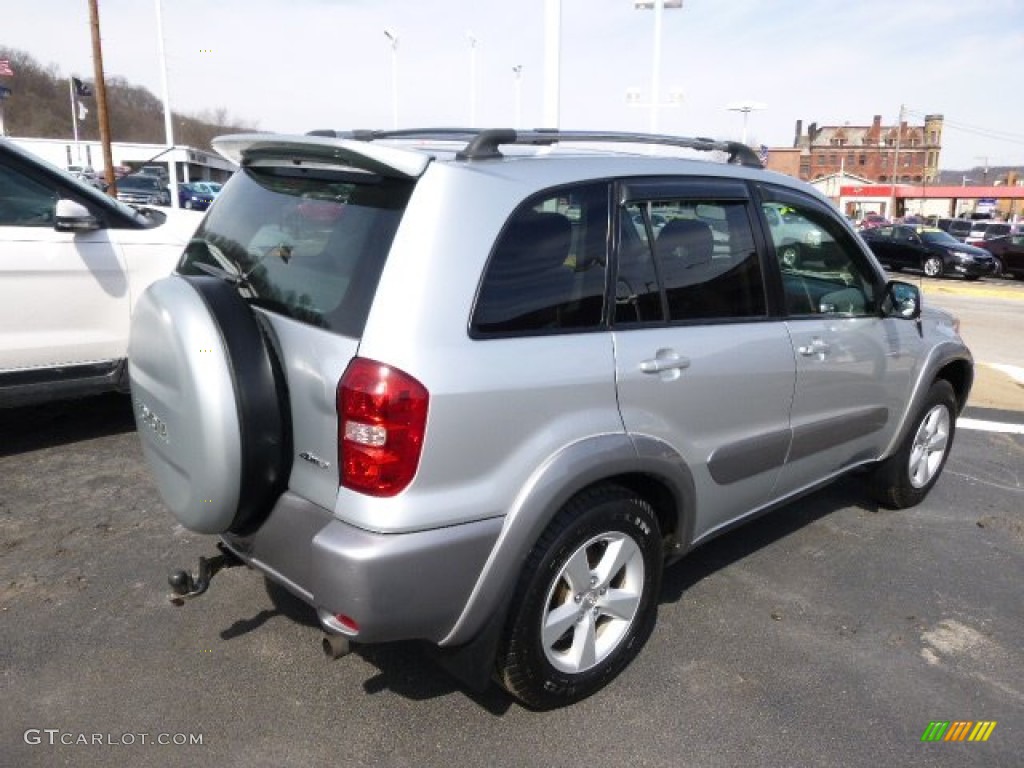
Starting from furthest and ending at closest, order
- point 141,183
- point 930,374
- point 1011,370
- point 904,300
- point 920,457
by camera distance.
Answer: point 141,183 < point 1011,370 < point 920,457 < point 930,374 < point 904,300

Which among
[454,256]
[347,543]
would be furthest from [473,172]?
[347,543]

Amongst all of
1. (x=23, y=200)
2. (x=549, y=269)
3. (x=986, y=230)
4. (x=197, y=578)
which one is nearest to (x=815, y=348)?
(x=549, y=269)

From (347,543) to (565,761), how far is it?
0.98 metres

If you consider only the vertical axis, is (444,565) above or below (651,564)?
above

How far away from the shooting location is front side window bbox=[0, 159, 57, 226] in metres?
4.59

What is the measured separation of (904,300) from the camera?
3.92 meters

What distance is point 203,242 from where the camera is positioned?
305 centimetres

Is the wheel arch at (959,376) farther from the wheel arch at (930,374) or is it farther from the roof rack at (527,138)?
the roof rack at (527,138)

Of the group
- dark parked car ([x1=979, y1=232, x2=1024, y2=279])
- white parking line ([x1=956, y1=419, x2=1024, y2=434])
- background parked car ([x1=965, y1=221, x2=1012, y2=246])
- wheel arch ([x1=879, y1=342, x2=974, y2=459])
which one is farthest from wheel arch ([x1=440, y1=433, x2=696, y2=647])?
background parked car ([x1=965, y1=221, x2=1012, y2=246])

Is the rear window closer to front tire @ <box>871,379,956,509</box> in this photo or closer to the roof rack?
the roof rack

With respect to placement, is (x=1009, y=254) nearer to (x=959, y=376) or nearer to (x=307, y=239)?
(x=959, y=376)

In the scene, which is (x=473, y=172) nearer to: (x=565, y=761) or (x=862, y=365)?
(x=565, y=761)

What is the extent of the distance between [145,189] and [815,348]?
30.0 meters

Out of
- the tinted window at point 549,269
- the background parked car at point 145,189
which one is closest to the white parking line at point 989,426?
the tinted window at point 549,269
